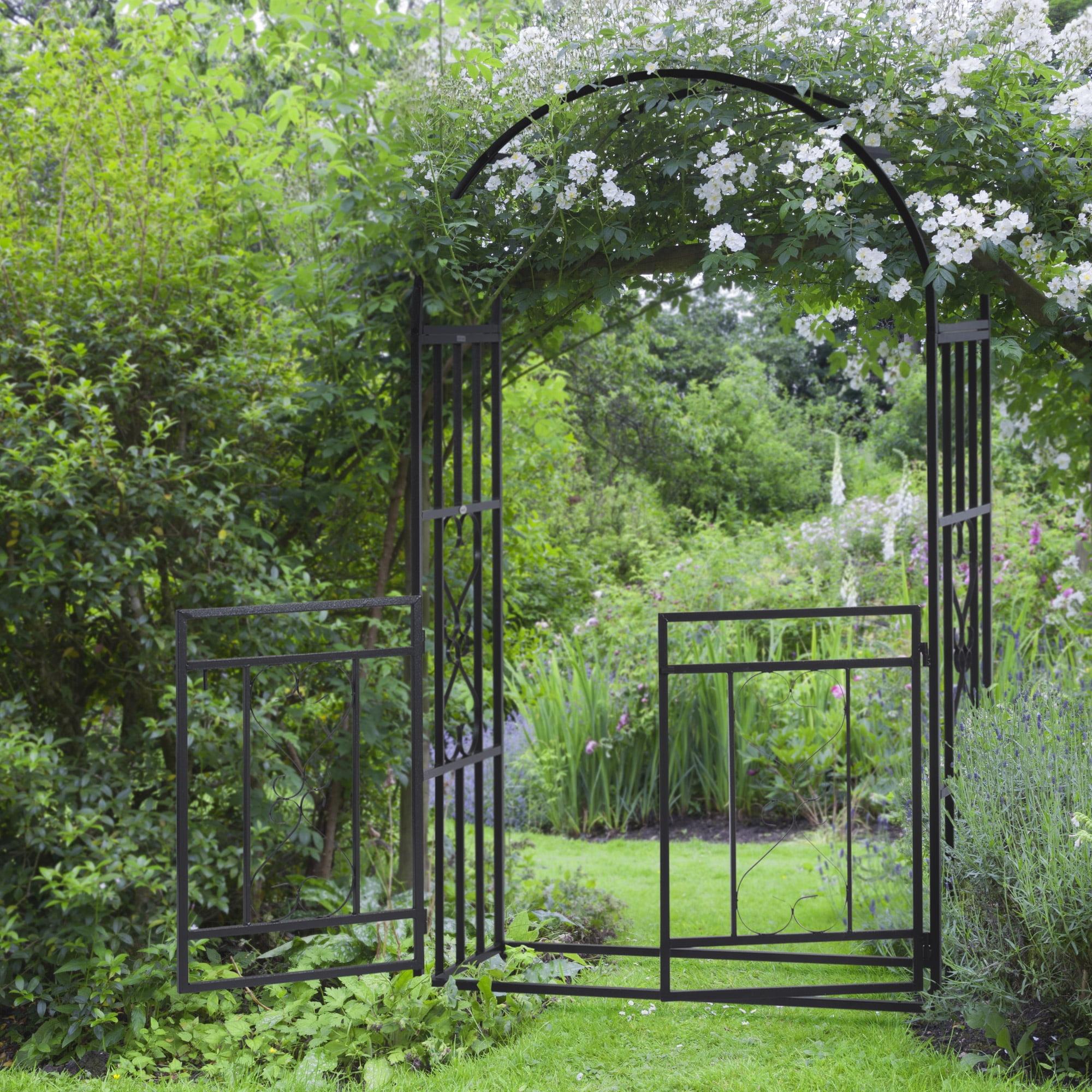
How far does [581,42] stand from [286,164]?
1256 millimetres

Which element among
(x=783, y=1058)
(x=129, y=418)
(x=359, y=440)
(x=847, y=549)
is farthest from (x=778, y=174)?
(x=847, y=549)

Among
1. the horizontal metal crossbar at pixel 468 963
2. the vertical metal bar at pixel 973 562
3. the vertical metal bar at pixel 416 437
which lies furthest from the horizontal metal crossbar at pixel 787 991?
the vertical metal bar at pixel 416 437

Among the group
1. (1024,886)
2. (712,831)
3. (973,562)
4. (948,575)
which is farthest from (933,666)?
(712,831)

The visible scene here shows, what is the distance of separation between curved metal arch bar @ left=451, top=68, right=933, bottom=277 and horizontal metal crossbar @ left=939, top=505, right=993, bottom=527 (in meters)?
0.60

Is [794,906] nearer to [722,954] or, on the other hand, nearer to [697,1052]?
[722,954]

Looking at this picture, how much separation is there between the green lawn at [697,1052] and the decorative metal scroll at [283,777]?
39cm

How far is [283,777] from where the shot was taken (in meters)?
3.26

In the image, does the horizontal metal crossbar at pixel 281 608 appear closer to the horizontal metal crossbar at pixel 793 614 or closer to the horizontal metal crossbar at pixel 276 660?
the horizontal metal crossbar at pixel 276 660

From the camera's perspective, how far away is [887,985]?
272cm

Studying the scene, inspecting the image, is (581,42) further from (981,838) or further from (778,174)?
(981,838)

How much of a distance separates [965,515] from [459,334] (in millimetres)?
1589

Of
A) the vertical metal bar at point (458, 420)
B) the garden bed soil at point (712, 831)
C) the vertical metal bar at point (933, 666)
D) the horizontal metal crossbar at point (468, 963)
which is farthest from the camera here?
the garden bed soil at point (712, 831)

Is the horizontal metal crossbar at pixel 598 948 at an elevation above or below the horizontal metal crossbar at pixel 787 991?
below

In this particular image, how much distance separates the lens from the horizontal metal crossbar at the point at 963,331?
9.39 feet
